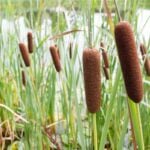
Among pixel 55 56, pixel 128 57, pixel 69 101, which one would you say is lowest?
pixel 69 101

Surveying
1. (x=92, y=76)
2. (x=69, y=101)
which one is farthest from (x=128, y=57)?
(x=69, y=101)

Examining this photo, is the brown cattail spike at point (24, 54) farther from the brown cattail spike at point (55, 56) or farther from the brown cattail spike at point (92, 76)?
the brown cattail spike at point (92, 76)

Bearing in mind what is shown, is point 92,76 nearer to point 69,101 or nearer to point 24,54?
point 24,54

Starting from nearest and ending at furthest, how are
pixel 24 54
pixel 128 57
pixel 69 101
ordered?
pixel 128 57, pixel 24 54, pixel 69 101

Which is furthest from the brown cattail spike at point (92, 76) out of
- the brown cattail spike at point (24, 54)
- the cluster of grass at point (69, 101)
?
the brown cattail spike at point (24, 54)

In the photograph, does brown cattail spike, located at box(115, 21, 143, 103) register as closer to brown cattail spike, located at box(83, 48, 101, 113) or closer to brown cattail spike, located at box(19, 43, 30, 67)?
brown cattail spike, located at box(83, 48, 101, 113)

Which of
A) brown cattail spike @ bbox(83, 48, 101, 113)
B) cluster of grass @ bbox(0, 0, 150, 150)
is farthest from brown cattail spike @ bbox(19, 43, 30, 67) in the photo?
brown cattail spike @ bbox(83, 48, 101, 113)
